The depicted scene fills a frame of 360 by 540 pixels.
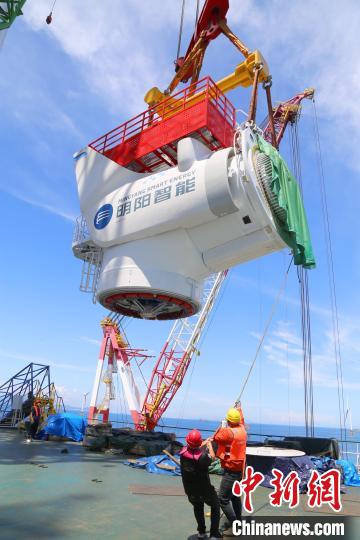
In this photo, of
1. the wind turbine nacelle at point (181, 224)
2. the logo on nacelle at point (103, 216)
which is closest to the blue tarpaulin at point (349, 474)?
the wind turbine nacelle at point (181, 224)

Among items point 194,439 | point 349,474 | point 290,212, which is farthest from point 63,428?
point 194,439

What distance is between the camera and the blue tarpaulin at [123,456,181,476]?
480 inches

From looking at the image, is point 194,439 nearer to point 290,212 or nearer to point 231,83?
point 290,212

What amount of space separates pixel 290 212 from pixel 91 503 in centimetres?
960

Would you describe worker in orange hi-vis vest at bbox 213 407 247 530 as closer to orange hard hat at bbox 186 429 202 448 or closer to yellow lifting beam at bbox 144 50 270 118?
orange hard hat at bbox 186 429 202 448

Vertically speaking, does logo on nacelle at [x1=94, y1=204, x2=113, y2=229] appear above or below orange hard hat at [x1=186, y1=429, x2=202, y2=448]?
above

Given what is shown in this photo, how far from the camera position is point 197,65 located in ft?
59.4

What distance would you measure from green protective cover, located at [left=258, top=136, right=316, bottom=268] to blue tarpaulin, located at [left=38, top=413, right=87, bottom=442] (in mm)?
13329

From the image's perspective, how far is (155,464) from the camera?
12.6 meters

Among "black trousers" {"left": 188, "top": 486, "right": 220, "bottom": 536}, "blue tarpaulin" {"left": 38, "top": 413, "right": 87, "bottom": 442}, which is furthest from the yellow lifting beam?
"blue tarpaulin" {"left": 38, "top": 413, "right": 87, "bottom": 442}

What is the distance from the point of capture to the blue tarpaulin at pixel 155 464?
480 inches

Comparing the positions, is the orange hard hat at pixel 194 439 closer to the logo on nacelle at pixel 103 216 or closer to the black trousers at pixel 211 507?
the black trousers at pixel 211 507

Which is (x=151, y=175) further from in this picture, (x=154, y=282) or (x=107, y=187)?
(x=154, y=282)

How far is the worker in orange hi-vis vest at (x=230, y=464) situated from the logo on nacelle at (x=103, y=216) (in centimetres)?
907
